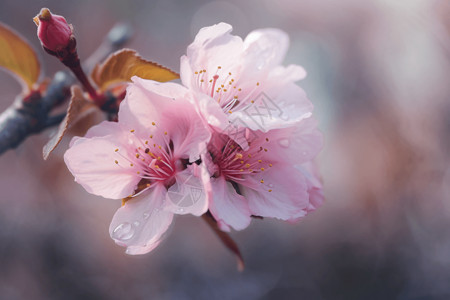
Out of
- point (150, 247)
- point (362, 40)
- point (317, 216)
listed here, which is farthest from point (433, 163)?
point (150, 247)

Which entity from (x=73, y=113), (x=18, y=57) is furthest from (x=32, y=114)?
(x=73, y=113)

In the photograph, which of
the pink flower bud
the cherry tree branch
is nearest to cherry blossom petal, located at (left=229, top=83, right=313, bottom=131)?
the pink flower bud

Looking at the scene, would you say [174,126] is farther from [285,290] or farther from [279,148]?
[285,290]

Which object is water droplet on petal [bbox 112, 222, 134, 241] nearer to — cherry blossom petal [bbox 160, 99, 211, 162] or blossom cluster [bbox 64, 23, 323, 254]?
blossom cluster [bbox 64, 23, 323, 254]

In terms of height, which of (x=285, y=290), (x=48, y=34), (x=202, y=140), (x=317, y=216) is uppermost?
(x=48, y=34)

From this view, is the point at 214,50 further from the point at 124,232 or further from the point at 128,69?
the point at 124,232
